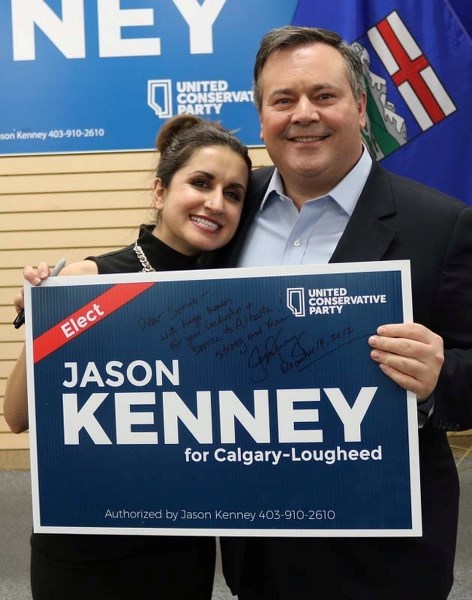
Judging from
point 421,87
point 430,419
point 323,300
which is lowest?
point 430,419

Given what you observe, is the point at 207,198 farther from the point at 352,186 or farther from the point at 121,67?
the point at 121,67

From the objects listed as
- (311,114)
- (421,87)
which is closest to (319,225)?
(311,114)

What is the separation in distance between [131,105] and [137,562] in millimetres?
3620

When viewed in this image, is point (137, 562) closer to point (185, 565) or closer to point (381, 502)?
point (185, 565)

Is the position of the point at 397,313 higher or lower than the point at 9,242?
lower

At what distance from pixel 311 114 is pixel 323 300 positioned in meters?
0.45

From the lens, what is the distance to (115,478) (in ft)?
5.57

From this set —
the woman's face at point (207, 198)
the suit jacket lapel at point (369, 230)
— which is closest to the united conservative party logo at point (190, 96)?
the woman's face at point (207, 198)

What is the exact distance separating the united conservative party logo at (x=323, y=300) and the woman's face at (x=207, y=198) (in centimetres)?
37

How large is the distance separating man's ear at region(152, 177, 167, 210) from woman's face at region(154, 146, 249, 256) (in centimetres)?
6

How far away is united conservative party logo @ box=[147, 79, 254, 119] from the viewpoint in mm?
4797

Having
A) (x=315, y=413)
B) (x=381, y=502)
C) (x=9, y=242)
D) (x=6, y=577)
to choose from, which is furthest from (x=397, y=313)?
(x=9, y=242)

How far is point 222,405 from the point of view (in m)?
1.64

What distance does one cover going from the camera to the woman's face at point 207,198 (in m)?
1.89
